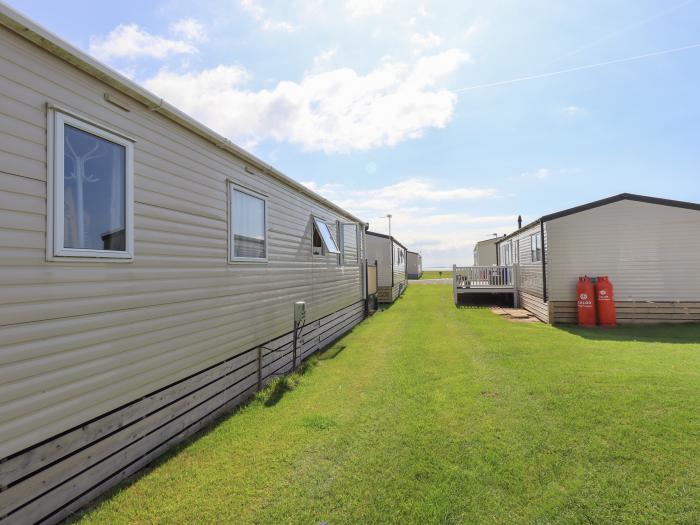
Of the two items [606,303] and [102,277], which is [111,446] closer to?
[102,277]

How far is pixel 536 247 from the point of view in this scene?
40.3ft

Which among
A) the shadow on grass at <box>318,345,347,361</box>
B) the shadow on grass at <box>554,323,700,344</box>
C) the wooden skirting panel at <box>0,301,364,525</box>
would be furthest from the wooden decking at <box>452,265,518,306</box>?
the wooden skirting panel at <box>0,301,364,525</box>

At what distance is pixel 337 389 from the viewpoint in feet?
17.8

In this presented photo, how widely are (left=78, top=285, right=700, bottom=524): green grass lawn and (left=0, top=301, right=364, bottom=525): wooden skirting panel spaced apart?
216 mm

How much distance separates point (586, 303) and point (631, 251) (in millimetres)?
2242

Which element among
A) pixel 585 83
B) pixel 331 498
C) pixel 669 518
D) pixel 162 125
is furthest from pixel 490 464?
pixel 585 83

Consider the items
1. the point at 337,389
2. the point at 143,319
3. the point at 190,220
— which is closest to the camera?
the point at 143,319

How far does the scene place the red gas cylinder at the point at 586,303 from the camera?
10258 mm

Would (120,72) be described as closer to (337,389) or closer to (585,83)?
(337,389)

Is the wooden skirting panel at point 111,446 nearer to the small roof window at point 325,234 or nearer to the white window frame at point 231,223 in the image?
the white window frame at point 231,223

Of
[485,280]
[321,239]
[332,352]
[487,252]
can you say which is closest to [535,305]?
[485,280]

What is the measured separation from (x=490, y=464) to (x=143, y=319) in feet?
11.8

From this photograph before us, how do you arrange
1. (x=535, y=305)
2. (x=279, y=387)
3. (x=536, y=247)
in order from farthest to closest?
1. (x=536, y=247)
2. (x=535, y=305)
3. (x=279, y=387)

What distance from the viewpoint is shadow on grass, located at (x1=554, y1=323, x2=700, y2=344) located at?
8.23 m
